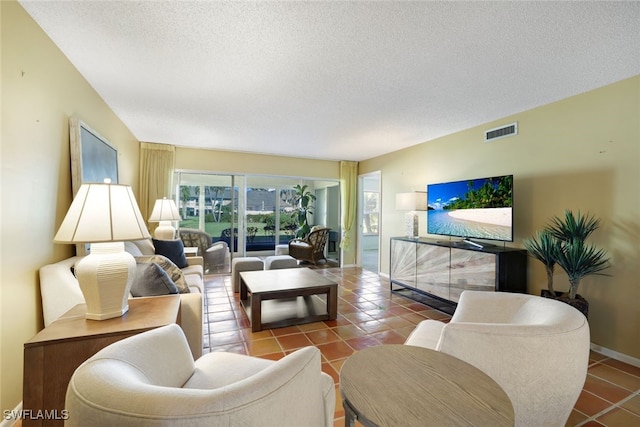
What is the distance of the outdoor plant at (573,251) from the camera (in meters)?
2.25

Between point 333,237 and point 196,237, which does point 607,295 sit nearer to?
point 333,237

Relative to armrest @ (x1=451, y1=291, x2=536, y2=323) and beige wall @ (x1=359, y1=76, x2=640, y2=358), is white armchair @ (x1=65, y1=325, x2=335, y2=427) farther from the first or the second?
beige wall @ (x1=359, y1=76, x2=640, y2=358)

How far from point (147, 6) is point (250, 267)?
322 centimetres

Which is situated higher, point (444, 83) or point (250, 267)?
point (444, 83)

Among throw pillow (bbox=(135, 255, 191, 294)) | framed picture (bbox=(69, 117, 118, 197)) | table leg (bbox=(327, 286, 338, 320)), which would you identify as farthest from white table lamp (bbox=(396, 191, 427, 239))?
framed picture (bbox=(69, 117, 118, 197))

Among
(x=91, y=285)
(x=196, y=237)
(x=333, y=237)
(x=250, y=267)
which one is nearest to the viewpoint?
(x=91, y=285)

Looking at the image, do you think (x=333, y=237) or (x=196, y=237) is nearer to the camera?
(x=196, y=237)

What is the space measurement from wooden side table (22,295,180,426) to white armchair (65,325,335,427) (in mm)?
422

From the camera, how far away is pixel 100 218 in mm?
1422

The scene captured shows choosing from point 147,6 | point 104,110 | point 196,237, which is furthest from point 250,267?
point 147,6

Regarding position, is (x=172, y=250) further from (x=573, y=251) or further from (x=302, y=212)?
(x=573, y=251)

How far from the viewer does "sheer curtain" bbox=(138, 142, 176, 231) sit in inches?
182

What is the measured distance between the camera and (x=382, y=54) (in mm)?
1994

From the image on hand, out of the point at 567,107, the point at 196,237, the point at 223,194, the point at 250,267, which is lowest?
the point at 250,267
